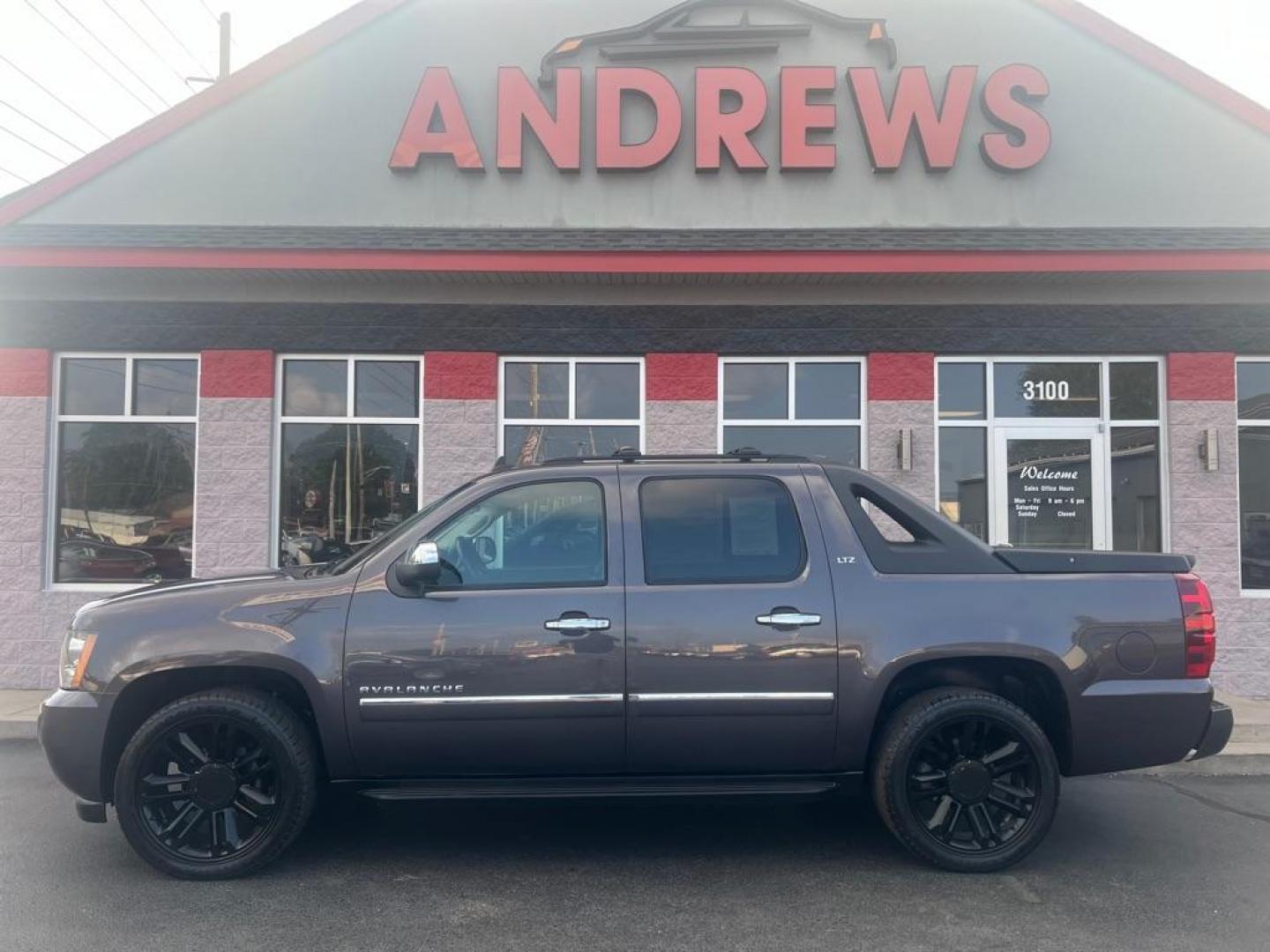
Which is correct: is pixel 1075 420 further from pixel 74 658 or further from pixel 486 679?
pixel 74 658

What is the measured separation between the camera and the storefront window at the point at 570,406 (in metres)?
9.28

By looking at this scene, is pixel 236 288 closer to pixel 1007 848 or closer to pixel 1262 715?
pixel 1007 848

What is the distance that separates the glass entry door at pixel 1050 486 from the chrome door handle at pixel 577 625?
579 centimetres

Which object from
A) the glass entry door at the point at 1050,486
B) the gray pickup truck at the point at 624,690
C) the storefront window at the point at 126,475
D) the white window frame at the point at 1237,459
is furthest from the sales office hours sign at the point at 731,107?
the gray pickup truck at the point at 624,690

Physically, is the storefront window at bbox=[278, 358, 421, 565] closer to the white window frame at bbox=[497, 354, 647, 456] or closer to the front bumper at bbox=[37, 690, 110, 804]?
the white window frame at bbox=[497, 354, 647, 456]

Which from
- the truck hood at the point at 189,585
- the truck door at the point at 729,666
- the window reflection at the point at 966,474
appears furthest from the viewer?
the window reflection at the point at 966,474

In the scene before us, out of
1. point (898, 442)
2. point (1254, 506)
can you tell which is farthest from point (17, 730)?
point (1254, 506)

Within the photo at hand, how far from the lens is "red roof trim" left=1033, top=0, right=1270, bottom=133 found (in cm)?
931

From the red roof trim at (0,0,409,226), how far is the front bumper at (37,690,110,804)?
6625mm

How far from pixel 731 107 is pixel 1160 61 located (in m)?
4.09

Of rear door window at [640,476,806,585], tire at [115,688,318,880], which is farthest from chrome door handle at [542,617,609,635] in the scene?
tire at [115,688,318,880]

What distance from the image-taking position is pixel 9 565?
29.9 ft

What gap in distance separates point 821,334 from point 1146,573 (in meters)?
4.89

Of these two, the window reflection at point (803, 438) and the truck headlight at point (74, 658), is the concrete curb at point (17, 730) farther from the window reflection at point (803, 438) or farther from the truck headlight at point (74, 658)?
the window reflection at point (803, 438)
